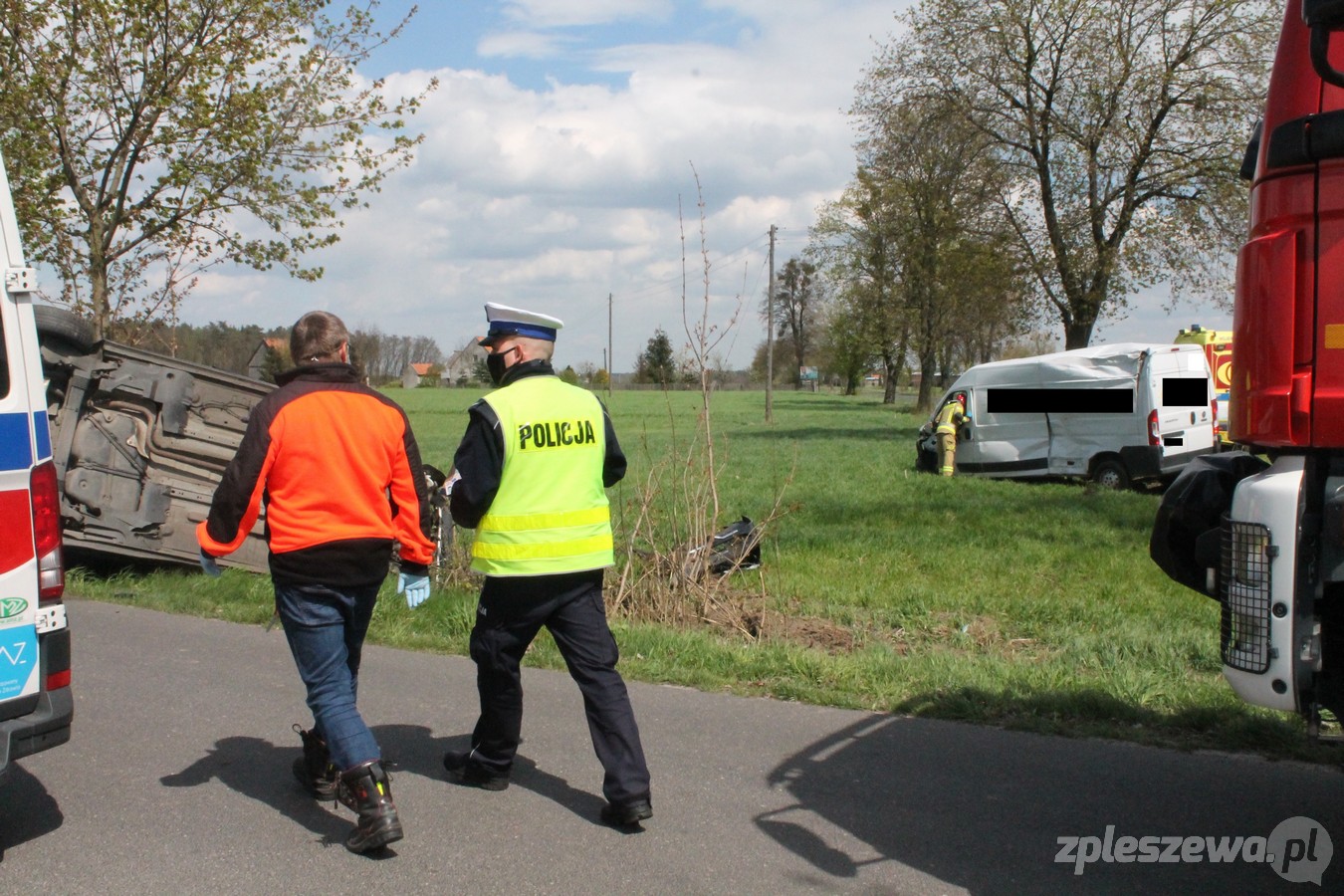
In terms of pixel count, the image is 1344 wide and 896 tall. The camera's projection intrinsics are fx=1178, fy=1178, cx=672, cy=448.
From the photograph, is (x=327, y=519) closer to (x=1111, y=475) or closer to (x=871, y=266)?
(x=1111, y=475)

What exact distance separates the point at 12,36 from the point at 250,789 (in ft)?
38.4

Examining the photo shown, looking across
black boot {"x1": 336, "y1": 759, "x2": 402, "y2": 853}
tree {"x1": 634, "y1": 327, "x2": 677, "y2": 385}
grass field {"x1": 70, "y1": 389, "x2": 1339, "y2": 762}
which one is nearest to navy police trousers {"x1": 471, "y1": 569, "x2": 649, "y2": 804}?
black boot {"x1": 336, "y1": 759, "x2": 402, "y2": 853}

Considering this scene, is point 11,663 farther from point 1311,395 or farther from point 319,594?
point 1311,395

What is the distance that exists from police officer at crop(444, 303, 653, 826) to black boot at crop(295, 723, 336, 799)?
2.24ft

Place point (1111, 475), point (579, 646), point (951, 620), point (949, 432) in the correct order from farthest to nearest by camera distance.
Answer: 1. point (949, 432)
2. point (1111, 475)
3. point (951, 620)
4. point (579, 646)

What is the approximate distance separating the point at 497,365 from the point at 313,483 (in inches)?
32.0

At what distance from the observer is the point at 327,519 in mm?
4070

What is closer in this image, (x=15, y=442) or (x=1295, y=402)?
(x=1295, y=402)

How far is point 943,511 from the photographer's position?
1347 centimetres

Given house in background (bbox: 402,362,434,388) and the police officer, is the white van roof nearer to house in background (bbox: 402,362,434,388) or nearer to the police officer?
the police officer

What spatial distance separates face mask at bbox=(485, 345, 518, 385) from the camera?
14.4ft

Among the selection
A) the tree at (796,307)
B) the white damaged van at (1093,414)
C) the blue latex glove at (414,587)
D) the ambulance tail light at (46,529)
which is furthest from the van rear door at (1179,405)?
the tree at (796,307)

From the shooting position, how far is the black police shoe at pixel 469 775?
15.1 feet

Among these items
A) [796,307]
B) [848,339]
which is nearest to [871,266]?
[848,339]
